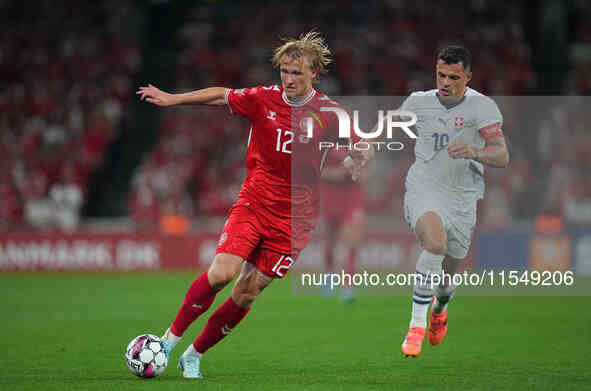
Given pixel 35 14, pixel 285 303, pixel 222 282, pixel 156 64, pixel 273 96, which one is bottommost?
pixel 285 303

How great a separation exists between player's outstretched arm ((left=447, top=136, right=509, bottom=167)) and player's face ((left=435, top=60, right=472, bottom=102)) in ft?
1.70

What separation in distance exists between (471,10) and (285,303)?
11.4 m

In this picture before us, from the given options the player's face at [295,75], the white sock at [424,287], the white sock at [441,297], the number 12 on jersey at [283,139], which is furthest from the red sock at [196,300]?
the white sock at [441,297]

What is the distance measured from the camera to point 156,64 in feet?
72.3

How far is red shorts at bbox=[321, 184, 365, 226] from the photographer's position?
12.5 meters

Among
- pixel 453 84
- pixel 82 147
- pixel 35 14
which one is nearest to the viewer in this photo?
pixel 453 84

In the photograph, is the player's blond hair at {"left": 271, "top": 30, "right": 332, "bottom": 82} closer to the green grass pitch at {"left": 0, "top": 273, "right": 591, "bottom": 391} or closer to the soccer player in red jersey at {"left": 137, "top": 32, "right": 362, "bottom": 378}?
the soccer player in red jersey at {"left": 137, "top": 32, "right": 362, "bottom": 378}

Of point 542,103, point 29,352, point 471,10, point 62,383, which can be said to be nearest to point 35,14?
point 471,10

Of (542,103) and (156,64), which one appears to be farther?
(156,64)

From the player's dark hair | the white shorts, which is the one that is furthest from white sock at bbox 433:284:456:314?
the player's dark hair

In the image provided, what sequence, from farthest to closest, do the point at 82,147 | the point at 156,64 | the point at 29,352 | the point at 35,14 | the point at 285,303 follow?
the point at 35,14 → the point at 156,64 → the point at 82,147 → the point at 285,303 → the point at 29,352

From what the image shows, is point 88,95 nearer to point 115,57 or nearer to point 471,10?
point 115,57

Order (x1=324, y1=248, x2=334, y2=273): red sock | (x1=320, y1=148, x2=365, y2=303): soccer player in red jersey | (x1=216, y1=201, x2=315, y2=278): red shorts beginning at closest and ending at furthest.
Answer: (x1=216, y1=201, x2=315, y2=278): red shorts < (x1=320, y1=148, x2=365, y2=303): soccer player in red jersey < (x1=324, y1=248, x2=334, y2=273): red sock

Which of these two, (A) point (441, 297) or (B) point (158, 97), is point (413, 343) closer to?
(A) point (441, 297)
